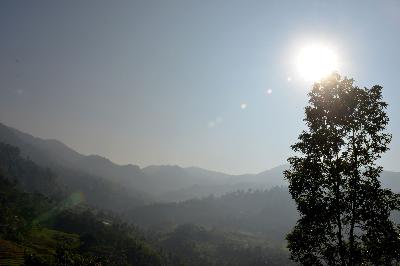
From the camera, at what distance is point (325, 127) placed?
20.8 meters

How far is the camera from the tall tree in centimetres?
1895

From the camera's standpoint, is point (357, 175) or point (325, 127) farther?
point (325, 127)

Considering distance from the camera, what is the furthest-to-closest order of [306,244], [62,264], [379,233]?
[62,264] < [306,244] < [379,233]

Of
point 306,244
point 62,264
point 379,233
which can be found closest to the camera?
point 379,233

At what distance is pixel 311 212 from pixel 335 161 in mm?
3006

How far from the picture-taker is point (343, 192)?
19578mm

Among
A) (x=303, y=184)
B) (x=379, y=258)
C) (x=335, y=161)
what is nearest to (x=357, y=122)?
(x=335, y=161)

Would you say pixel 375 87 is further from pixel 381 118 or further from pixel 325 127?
pixel 325 127

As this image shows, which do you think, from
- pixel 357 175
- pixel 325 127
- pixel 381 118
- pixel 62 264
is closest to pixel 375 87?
pixel 381 118

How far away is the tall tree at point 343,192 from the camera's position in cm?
1895

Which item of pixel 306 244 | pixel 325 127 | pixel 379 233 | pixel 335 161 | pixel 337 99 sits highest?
pixel 337 99

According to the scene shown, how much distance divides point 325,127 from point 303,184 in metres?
3.45

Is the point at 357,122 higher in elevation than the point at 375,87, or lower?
lower

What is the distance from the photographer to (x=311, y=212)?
1981 centimetres
